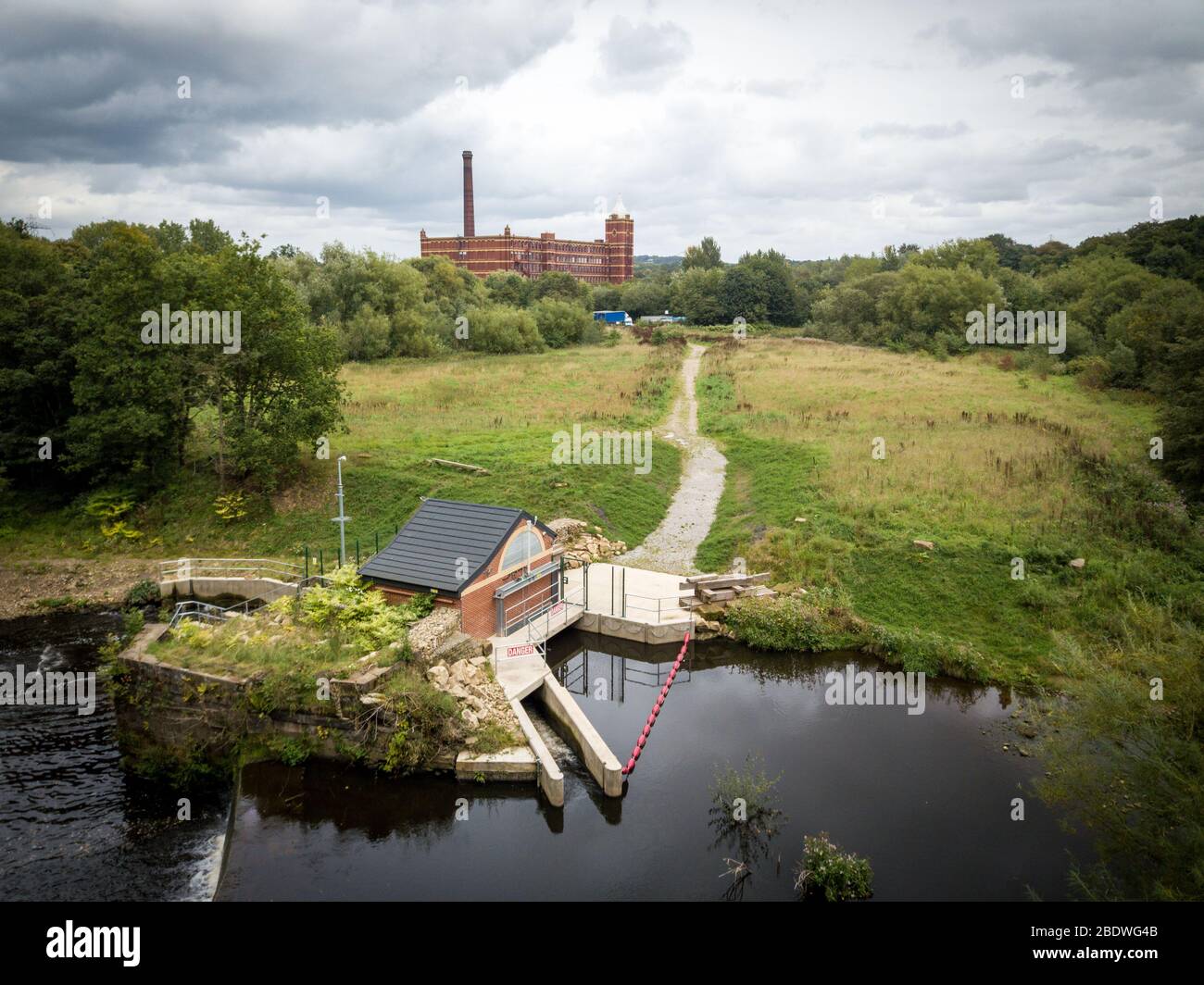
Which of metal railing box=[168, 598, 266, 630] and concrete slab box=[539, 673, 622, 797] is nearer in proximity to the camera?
concrete slab box=[539, 673, 622, 797]

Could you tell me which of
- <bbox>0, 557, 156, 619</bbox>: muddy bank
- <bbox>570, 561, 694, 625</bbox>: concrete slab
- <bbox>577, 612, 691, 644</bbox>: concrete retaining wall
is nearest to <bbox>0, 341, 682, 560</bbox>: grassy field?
<bbox>0, 557, 156, 619</bbox>: muddy bank

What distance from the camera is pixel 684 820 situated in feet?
49.3

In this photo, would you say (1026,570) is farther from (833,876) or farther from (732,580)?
(833,876)

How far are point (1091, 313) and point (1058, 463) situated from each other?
47.6 metres

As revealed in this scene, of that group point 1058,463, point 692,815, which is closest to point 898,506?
point 1058,463

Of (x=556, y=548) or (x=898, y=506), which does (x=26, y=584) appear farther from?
(x=898, y=506)

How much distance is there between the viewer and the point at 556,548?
77.3ft
